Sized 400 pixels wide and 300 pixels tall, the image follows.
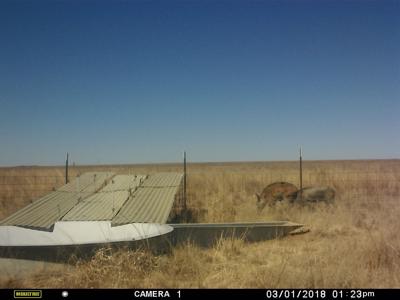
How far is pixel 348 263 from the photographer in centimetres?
546

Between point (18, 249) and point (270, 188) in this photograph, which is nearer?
point (18, 249)

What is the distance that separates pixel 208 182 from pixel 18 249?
10.2 m

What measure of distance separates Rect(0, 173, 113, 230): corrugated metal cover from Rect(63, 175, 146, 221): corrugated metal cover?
8.1 inches

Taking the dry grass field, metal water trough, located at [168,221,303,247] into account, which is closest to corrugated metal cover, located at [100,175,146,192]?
the dry grass field

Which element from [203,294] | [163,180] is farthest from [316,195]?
[203,294]

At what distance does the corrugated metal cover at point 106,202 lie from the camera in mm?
7039

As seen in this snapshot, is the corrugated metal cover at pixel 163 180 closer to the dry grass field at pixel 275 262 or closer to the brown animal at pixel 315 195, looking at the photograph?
the dry grass field at pixel 275 262

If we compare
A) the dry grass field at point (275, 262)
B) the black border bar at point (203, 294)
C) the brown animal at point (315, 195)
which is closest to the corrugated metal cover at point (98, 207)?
the dry grass field at point (275, 262)

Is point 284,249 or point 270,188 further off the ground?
point 270,188

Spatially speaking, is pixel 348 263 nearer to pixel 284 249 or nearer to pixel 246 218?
pixel 284 249

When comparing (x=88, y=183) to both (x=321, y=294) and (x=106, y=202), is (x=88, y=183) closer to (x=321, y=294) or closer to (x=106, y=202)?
(x=106, y=202)

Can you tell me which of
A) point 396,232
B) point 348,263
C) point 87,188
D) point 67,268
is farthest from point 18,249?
point 396,232

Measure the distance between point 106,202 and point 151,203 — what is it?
959 mm

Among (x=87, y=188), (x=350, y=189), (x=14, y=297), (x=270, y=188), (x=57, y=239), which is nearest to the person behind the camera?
(x=14, y=297)
